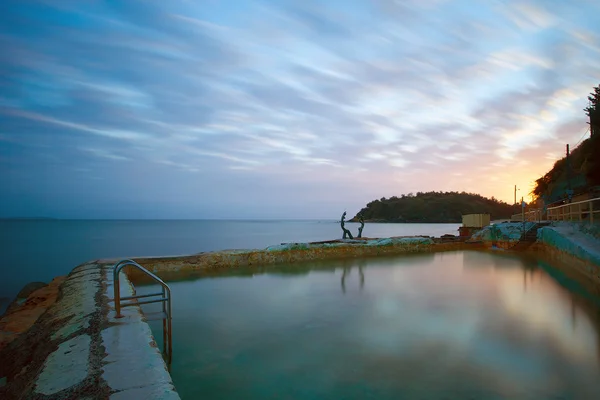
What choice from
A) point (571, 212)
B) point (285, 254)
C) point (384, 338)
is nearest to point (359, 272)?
point (285, 254)

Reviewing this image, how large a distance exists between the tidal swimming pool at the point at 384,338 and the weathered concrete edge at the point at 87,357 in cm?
67

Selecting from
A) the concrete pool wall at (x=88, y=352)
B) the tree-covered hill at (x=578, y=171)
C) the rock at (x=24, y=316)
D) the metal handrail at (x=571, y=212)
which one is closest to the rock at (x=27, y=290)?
the rock at (x=24, y=316)

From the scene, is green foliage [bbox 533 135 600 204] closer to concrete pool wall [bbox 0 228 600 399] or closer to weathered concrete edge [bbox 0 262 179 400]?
concrete pool wall [bbox 0 228 600 399]

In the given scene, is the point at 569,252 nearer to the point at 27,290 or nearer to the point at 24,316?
the point at 24,316

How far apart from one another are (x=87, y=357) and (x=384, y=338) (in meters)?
3.22

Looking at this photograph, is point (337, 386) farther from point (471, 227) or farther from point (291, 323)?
point (471, 227)

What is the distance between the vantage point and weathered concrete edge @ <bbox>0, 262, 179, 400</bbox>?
7.32ft

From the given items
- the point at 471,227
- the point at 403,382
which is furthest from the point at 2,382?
the point at 471,227

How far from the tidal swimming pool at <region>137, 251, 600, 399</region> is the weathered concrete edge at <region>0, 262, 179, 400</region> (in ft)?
2.20

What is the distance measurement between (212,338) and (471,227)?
64.1ft

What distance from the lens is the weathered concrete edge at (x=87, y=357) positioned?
87.8 inches

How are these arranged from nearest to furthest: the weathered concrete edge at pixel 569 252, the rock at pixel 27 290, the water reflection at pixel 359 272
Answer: the weathered concrete edge at pixel 569 252, the water reflection at pixel 359 272, the rock at pixel 27 290

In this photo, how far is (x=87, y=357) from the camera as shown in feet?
8.86

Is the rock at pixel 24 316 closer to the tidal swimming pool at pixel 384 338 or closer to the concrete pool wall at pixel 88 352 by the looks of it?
the concrete pool wall at pixel 88 352
